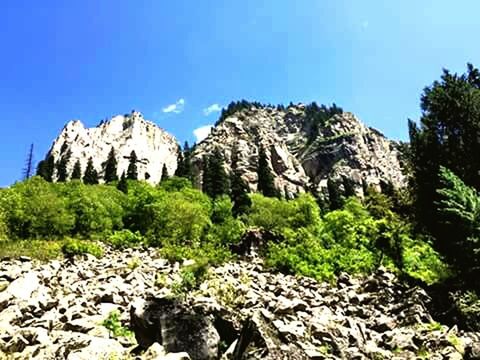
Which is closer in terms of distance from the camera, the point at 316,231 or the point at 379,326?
the point at 379,326

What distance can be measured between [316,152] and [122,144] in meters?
50.6

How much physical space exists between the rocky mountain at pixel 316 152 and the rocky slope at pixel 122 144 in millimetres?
10041

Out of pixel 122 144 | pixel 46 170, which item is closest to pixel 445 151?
pixel 46 170

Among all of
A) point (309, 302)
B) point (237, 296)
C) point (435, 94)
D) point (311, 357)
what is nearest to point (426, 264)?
point (435, 94)

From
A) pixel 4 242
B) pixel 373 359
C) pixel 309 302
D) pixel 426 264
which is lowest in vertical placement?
pixel 373 359

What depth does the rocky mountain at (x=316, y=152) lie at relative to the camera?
105131 mm

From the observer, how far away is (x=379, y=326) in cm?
1134

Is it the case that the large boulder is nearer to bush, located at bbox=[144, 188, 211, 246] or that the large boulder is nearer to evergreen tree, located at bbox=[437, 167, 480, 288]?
evergreen tree, located at bbox=[437, 167, 480, 288]

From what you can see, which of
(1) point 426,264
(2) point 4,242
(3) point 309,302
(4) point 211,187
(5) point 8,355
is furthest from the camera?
(4) point 211,187

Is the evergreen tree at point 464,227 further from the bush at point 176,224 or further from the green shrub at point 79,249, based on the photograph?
the bush at point 176,224

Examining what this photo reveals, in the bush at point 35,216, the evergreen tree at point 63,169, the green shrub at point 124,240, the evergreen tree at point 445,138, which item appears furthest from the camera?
the evergreen tree at point 63,169

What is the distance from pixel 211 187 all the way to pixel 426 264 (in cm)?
5022

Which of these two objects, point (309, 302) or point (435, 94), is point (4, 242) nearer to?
point (309, 302)

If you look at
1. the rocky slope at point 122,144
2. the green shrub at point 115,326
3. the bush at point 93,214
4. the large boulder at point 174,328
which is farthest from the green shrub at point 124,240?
the rocky slope at point 122,144
